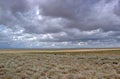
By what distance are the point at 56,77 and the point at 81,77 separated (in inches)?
86.0

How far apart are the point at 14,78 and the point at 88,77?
653 cm

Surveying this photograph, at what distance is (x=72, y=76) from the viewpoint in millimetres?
17859

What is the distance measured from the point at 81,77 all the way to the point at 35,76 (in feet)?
13.4

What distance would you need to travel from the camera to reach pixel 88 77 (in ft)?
57.7

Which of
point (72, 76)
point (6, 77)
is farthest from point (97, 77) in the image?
point (6, 77)

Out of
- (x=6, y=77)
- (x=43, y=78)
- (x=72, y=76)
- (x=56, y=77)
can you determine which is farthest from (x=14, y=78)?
(x=72, y=76)

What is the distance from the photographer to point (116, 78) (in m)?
17.4

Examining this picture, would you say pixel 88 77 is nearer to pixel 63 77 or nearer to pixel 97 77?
pixel 97 77

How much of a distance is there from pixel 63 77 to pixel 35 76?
251cm

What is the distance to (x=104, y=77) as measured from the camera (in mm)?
17500

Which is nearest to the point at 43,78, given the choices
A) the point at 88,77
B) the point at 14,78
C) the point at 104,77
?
the point at 14,78

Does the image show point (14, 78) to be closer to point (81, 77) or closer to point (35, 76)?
point (35, 76)

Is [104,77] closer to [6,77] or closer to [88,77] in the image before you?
[88,77]

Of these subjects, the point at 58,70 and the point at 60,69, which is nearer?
the point at 58,70
